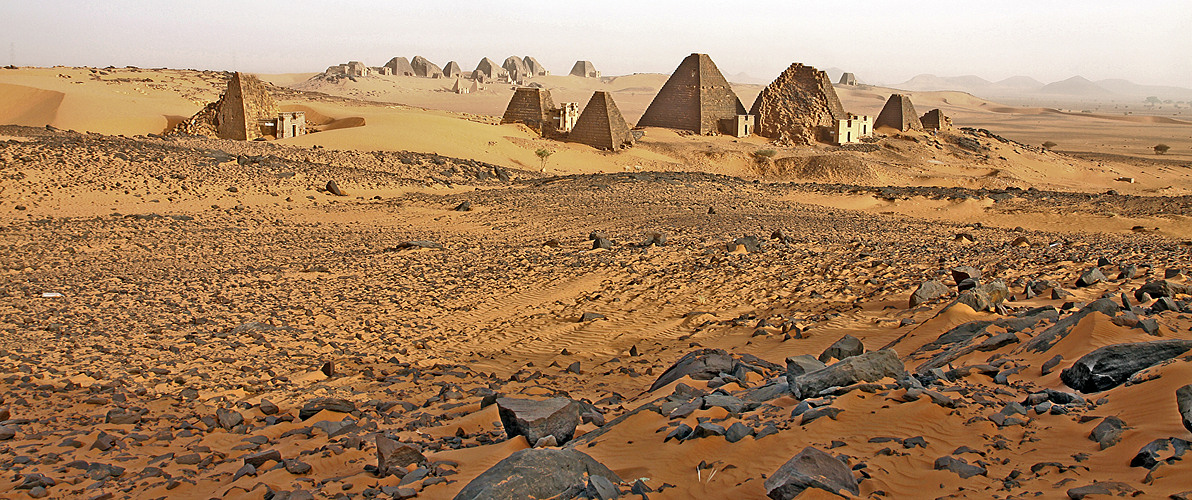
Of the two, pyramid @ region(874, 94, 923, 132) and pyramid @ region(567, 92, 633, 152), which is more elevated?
pyramid @ region(874, 94, 923, 132)

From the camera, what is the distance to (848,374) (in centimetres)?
436

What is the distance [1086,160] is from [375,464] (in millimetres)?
37789

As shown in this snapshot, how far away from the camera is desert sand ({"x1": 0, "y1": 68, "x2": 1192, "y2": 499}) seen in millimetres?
3633

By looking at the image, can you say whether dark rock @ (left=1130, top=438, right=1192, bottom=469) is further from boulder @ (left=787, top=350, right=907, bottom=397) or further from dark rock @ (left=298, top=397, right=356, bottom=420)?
dark rock @ (left=298, top=397, right=356, bottom=420)

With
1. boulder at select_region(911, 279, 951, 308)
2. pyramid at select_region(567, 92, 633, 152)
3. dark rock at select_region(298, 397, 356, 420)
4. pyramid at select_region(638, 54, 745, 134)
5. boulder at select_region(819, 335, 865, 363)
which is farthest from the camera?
pyramid at select_region(638, 54, 745, 134)

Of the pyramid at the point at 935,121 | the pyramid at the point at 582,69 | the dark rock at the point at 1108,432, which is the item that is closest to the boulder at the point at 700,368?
the dark rock at the point at 1108,432

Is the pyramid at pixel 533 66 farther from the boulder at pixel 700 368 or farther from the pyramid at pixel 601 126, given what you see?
the boulder at pixel 700 368

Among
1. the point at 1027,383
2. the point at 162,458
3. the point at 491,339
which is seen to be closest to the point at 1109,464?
the point at 1027,383

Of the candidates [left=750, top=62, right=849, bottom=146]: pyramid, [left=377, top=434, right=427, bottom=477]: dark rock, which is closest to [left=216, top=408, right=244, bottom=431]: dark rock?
[left=377, top=434, right=427, bottom=477]: dark rock

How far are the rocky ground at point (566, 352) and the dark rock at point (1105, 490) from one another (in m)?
0.01

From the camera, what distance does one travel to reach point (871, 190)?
1802cm

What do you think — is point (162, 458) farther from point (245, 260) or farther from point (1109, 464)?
point (245, 260)

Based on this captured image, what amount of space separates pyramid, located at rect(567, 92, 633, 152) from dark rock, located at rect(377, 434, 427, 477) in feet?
73.4

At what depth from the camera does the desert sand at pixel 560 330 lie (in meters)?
3.63
